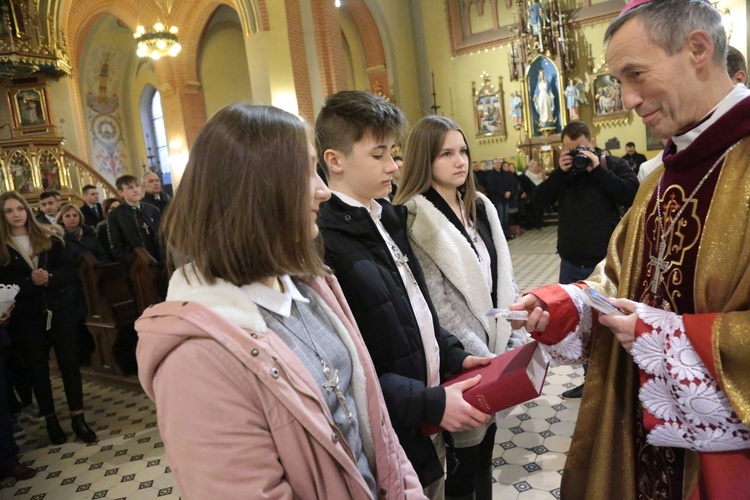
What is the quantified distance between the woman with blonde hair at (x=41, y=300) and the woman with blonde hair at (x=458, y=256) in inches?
116

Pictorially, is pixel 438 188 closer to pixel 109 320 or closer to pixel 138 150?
pixel 109 320

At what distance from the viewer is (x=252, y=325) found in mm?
958

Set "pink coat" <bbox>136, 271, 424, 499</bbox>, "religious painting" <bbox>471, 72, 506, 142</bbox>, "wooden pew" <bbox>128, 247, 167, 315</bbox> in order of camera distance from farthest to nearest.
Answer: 1. "religious painting" <bbox>471, 72, 506, 142</bbox>
2. "wooden pew" <bbox>128, 247, 167, 315</bbox>
3. "pink coat" <bbox>136, 271, 424, 499</bbox>

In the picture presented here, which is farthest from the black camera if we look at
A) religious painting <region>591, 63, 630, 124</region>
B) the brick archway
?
religious painting <region>591, 63, 630, 124</region>

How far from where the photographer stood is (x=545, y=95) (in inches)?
545

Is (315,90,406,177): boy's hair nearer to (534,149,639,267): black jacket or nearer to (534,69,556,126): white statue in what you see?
(534,149,639,267): black jacket

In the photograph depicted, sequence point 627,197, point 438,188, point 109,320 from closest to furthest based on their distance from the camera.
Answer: point 438,188 → point 627,197 → point 109,320

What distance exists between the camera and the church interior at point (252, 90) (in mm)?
3557

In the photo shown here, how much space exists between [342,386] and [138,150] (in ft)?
59.7

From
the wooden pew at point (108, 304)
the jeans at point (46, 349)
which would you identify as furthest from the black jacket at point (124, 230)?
the jeans at point (46, 349)

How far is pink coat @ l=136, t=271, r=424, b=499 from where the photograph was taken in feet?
2.87

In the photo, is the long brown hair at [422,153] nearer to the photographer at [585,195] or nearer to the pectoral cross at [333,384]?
the pectoral cross at [333,384]

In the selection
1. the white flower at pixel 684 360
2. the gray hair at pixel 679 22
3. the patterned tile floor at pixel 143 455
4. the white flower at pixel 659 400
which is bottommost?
the patterned tile floor at pixel 143 455

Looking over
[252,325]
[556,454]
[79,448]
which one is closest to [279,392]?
[252,325]
